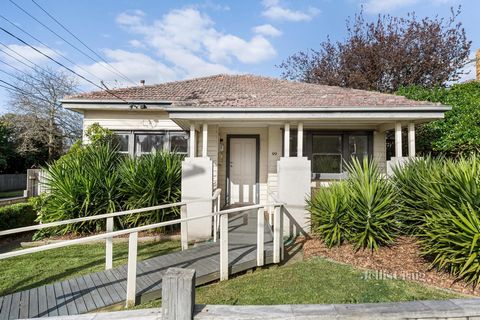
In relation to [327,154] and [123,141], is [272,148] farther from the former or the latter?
[123,141]

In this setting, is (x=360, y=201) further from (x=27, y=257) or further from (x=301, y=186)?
(x=27, y=257)

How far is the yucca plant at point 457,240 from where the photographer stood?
399cm

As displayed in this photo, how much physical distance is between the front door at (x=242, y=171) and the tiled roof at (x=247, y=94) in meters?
1.73

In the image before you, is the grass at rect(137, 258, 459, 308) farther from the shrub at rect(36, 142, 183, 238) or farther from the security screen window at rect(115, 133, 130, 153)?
the security screen window at rect(115, 133, 130, 153)

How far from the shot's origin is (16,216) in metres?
8.49

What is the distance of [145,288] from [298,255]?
3.22 metres

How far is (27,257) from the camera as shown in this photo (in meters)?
6.25

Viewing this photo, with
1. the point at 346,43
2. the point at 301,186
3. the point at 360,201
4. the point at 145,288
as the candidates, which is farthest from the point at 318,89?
the point at 346,43

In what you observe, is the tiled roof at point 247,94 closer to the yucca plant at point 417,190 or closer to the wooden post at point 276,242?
the yucca plant at point 417,190

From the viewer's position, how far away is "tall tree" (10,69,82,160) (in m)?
25.5

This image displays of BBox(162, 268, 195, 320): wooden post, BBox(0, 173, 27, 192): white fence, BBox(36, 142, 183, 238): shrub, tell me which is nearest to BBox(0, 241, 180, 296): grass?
BBox(36, 142, 183, 238): shrub

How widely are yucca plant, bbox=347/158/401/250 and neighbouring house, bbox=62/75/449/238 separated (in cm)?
158

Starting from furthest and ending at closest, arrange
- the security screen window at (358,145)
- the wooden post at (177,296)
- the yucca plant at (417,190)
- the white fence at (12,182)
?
the white fence at (12,182), the security screen window at (358,145), the yucca plant at (417,190), the wooden post at (177,296)

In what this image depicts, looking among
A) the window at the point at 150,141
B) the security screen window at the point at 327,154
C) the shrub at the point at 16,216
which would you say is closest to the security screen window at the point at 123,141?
the window at the point at 150,141
